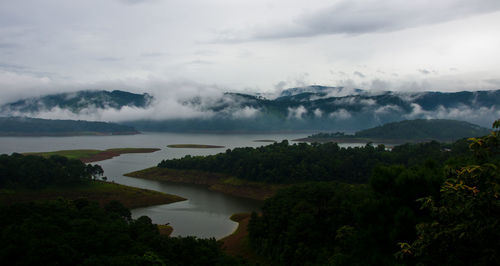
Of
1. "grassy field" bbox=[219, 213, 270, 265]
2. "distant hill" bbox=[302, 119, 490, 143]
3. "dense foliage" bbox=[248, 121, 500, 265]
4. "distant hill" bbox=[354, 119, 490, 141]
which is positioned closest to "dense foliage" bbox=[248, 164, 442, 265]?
"dense foliage" bbox=[248, 121, 500, 265]

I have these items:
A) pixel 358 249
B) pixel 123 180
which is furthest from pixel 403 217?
pixel 123 180

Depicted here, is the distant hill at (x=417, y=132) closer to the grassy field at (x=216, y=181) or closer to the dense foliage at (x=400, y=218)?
the grassy field at (x=216, y=181)

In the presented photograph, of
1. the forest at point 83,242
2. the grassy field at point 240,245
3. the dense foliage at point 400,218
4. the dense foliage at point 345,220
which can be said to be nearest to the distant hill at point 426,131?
the grassy field at point 240,245

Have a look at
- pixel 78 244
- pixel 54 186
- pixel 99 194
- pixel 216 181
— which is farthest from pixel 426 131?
pixel 78 244

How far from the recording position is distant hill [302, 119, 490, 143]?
471 feet

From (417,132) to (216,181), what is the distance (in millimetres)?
116348

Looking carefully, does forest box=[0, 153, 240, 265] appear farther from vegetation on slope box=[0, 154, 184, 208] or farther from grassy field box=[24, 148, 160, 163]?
grassy field box=[24, 148, 160, 163]

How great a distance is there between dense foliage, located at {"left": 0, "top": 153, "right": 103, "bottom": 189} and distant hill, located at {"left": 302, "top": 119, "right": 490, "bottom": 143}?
11104 cm

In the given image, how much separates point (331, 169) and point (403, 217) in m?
47.7

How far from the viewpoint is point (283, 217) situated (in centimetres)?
2894

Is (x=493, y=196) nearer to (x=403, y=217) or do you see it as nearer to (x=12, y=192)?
(x=403, y=217)

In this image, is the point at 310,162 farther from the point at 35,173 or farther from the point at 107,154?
the point at 107,154

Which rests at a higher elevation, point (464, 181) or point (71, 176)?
point (464, 181)

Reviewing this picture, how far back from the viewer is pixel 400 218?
12609mm
